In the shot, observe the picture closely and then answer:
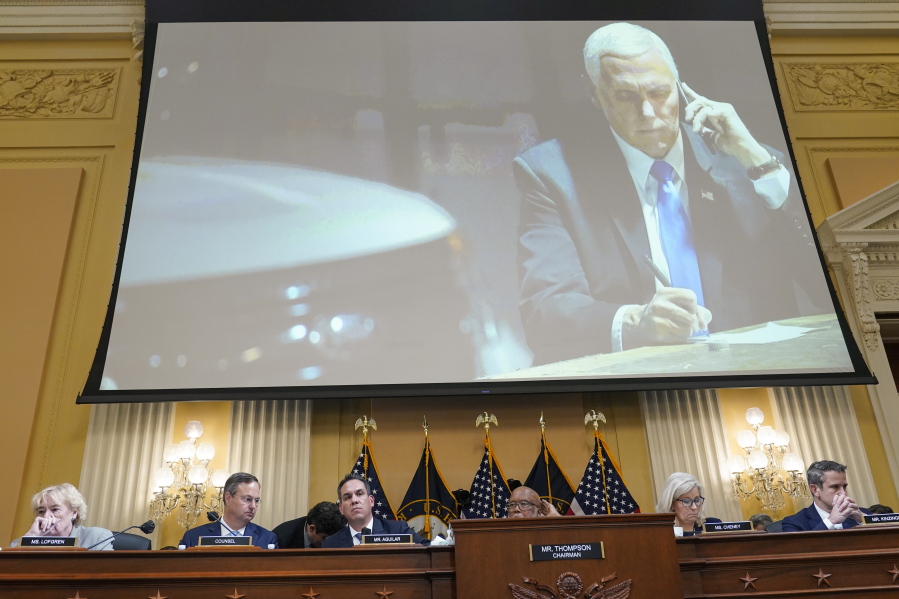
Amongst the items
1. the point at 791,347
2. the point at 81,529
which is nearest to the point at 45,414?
the point at 81,529

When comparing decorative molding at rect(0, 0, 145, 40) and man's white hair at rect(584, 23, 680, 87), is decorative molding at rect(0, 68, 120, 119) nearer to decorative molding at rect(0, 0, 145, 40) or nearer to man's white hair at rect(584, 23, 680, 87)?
decorative molding at rect(0, 0, 145, 40)

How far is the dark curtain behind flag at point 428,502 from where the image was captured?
5910mm

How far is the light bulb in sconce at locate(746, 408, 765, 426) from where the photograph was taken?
246 inches

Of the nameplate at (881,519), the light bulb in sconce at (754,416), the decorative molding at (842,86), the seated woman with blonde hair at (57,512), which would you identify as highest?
the decorative molding at (842,86)

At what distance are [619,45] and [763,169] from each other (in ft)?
5.52

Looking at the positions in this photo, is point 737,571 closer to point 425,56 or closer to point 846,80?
point 425,56

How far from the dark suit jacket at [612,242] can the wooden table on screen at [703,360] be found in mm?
110

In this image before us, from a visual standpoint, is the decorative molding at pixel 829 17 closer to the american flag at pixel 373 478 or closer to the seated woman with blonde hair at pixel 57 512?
the american flag at pixel 373 478

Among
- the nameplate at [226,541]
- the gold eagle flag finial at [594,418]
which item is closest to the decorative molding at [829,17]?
the gold eagle flag finial at [594,418]

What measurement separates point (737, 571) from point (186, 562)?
2.13 m

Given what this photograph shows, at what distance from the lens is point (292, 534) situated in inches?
211

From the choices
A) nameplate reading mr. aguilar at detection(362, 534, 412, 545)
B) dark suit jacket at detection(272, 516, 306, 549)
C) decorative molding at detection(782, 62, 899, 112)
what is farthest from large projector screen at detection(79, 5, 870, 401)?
nameplate reading mr. aguilar at detection(362, 534, 412, 545)

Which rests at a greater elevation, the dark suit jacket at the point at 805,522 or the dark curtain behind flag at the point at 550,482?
the dark curtain behind flag at the point at 550,482

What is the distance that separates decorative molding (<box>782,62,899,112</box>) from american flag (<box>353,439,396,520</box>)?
5.21m
